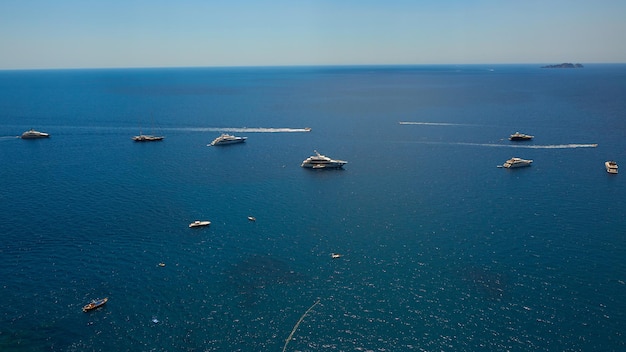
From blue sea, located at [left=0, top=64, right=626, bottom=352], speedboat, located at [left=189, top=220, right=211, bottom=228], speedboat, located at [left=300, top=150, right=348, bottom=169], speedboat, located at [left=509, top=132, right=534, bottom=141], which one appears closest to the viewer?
blue sea, located at [left=0, top=64, right=626, bottom=352]

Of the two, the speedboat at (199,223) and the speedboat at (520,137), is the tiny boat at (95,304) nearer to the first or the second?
the speedboat at (199,223)

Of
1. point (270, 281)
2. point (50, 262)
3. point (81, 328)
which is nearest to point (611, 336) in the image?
point (270, 281)

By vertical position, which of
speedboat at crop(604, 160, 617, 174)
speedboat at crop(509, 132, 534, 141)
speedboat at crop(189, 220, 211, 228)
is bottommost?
speedboat at crop(189, 220, 211, 228)

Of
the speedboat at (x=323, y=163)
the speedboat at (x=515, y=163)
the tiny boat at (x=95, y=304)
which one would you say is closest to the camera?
the tiny boat at (x=95, y=304)

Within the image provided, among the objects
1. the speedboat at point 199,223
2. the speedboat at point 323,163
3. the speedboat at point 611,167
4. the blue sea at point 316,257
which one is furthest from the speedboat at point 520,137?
the speedboat at point 199,223

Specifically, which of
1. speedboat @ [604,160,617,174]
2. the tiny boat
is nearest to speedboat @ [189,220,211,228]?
the tiny boat

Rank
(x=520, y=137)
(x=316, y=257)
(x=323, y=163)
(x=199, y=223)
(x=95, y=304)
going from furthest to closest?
1. (x=520, y=137)
2. (x=323, y=163)
3. (x=199, y=223)
4. (x=316, y=257)
5. (x=95, y=304)

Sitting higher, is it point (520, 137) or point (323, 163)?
point (520, 137)

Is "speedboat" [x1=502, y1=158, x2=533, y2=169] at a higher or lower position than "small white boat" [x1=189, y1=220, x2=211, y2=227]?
higher

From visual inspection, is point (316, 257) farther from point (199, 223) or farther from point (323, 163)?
point (323, 163)

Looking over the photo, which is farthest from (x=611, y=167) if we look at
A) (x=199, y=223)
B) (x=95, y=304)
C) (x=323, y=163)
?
(x=95, y=304)

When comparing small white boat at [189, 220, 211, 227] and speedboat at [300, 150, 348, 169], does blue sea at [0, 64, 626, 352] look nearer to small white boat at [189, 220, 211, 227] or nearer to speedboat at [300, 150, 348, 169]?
small white boat at [189, 220, 211, 227]
